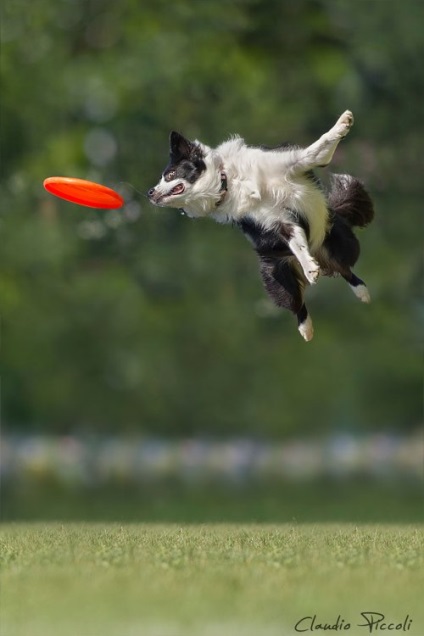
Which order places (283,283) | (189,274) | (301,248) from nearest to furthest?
(301,248) < (283,283) < (189,274)

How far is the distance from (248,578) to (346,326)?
7991 mm

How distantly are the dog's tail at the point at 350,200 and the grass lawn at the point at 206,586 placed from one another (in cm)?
183

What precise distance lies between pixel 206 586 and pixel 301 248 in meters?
1.84

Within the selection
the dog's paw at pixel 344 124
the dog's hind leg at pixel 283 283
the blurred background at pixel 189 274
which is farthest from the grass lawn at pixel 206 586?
the blurred background at pixel 189 274

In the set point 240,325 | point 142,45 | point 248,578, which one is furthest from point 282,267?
point 142,45

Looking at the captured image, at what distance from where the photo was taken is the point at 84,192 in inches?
242

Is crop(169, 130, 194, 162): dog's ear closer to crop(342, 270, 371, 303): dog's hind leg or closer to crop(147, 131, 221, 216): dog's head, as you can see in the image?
crop(147, 131, 221, 216): dog's head

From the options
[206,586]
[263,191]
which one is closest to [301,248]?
[263,191]

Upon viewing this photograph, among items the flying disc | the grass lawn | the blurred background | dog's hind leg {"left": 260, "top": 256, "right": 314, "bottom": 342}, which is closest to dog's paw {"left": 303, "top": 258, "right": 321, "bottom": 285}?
dog's hind leg {"left": 260, "top": 256, "right": 314, "bottom": 342}

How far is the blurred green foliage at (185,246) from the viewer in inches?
492

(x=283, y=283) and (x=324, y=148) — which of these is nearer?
(x=324, y=148)

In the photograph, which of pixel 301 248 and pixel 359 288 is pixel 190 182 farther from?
pixel 359 288

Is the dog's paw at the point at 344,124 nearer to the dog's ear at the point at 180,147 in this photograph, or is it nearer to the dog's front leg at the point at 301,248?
the dog's front leg at the point at 301,248

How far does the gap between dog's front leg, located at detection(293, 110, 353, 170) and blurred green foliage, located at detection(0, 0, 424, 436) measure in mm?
6742
